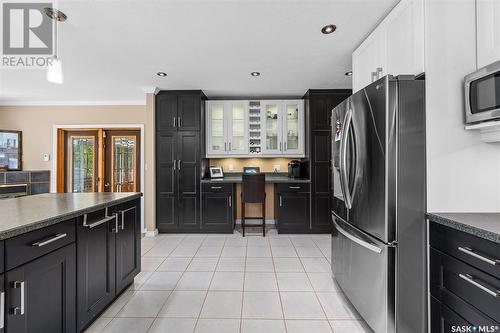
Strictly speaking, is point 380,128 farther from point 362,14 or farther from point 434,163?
point 362,14

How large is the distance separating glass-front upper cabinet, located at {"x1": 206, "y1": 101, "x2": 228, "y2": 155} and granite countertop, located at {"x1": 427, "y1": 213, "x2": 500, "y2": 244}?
355 centimetres

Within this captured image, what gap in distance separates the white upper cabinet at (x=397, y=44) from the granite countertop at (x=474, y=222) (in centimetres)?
90

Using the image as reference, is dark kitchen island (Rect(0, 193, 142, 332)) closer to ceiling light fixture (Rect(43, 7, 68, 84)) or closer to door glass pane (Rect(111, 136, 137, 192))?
ceiling light fixture (Rect(43, 7, 68, 84))

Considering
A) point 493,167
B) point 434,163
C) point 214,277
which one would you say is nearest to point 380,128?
point 434,163

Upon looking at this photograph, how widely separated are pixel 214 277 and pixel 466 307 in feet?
6.79

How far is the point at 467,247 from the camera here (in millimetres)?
1167

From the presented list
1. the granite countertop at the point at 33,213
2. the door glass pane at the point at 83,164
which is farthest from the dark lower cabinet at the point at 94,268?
the door glass pane at the point at 83,164

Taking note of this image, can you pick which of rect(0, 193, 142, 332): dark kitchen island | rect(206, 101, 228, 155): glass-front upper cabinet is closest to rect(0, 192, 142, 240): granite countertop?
rect(0, 193, 142, 332): dark kitchen island

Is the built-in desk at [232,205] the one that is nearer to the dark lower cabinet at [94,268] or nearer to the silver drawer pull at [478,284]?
the dark lower cabinet at [94,268]

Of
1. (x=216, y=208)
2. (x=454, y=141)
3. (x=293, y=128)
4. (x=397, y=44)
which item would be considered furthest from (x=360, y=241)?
(x=293, y=128)

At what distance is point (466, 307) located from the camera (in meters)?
1.16

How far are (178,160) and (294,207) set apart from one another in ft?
7.10

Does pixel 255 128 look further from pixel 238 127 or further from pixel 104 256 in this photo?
pixel 104 256

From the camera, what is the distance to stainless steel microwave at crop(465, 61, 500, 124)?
4.15 ft
